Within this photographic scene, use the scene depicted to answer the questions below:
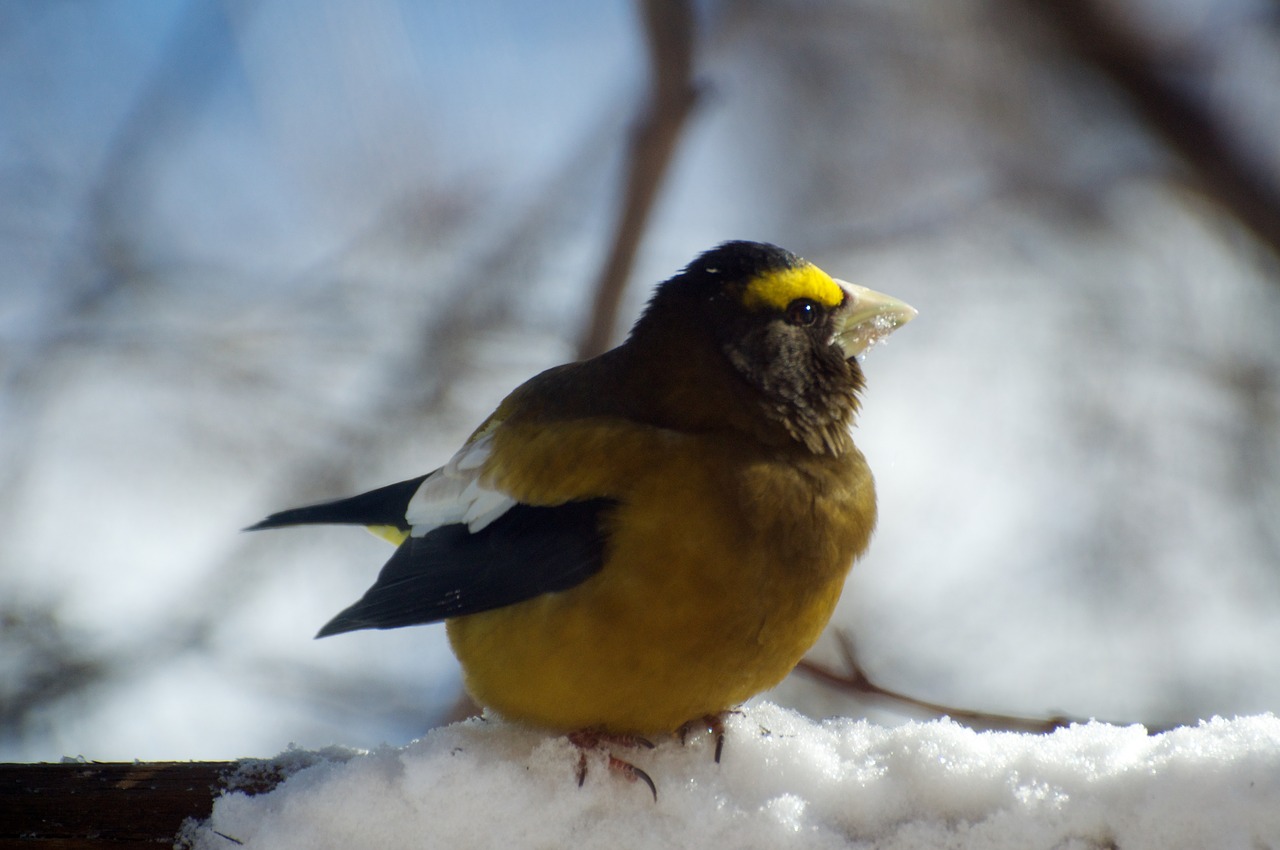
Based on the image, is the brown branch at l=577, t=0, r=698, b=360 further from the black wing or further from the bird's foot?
the bird's foot

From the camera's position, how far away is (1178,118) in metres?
3.72

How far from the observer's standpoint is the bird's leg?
1869mm

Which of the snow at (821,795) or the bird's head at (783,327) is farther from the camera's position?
the bird's head at (783,327)

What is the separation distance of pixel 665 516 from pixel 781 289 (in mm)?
610

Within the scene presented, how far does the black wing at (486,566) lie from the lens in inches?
78.0

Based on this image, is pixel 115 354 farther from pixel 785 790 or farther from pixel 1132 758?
pixel 1132 758

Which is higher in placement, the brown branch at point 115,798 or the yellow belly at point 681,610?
the yellow belly at point 681,610

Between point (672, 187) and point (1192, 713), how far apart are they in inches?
115

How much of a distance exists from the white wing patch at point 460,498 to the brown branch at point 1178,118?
2701 millimetres

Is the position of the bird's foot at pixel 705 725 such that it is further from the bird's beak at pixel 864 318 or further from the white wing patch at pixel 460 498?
the bird's beak at pixel 864 318

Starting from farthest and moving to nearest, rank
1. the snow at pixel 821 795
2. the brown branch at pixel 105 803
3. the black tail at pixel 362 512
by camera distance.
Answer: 1. the black tail at pixel 362 512
2. the brown branch at pixel 105 803
3. the snow at pixel 821 795

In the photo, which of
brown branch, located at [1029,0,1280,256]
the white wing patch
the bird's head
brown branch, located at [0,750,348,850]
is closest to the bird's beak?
the bird's head

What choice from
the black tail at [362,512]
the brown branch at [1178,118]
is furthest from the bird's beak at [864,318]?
the brown branch at [1178,118]

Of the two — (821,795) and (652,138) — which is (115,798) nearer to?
(821,795)
